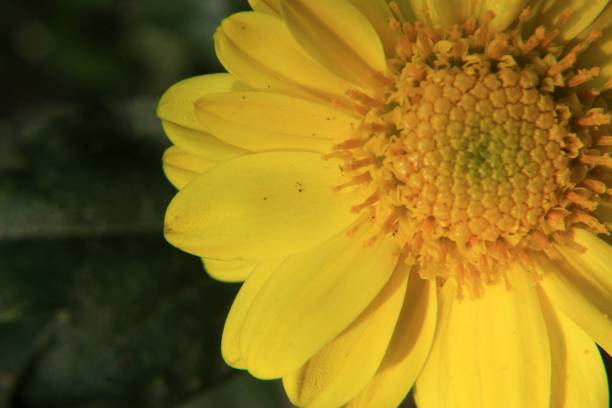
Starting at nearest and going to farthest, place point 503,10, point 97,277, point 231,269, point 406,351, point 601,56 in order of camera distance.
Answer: point 503,10 < point 601,56 < point 406,351 < point 231,269 < point 97,277

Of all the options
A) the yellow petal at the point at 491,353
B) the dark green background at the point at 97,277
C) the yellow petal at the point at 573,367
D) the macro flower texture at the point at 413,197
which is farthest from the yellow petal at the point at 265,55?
the dark green background at the point at 97,277

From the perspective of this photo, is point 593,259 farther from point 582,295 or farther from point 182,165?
point 182,165

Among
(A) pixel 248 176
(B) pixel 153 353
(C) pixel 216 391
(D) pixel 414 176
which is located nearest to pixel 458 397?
(D) pixel 414 176

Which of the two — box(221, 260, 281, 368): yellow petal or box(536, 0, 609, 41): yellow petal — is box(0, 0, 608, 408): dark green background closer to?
box(221, 260, 281, 368): yellow petal

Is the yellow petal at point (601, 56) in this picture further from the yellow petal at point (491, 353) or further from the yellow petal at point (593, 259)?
the yellow petal at point (491, 353)

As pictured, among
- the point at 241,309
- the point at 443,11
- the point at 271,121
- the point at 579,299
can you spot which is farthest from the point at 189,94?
the point at 579,299
